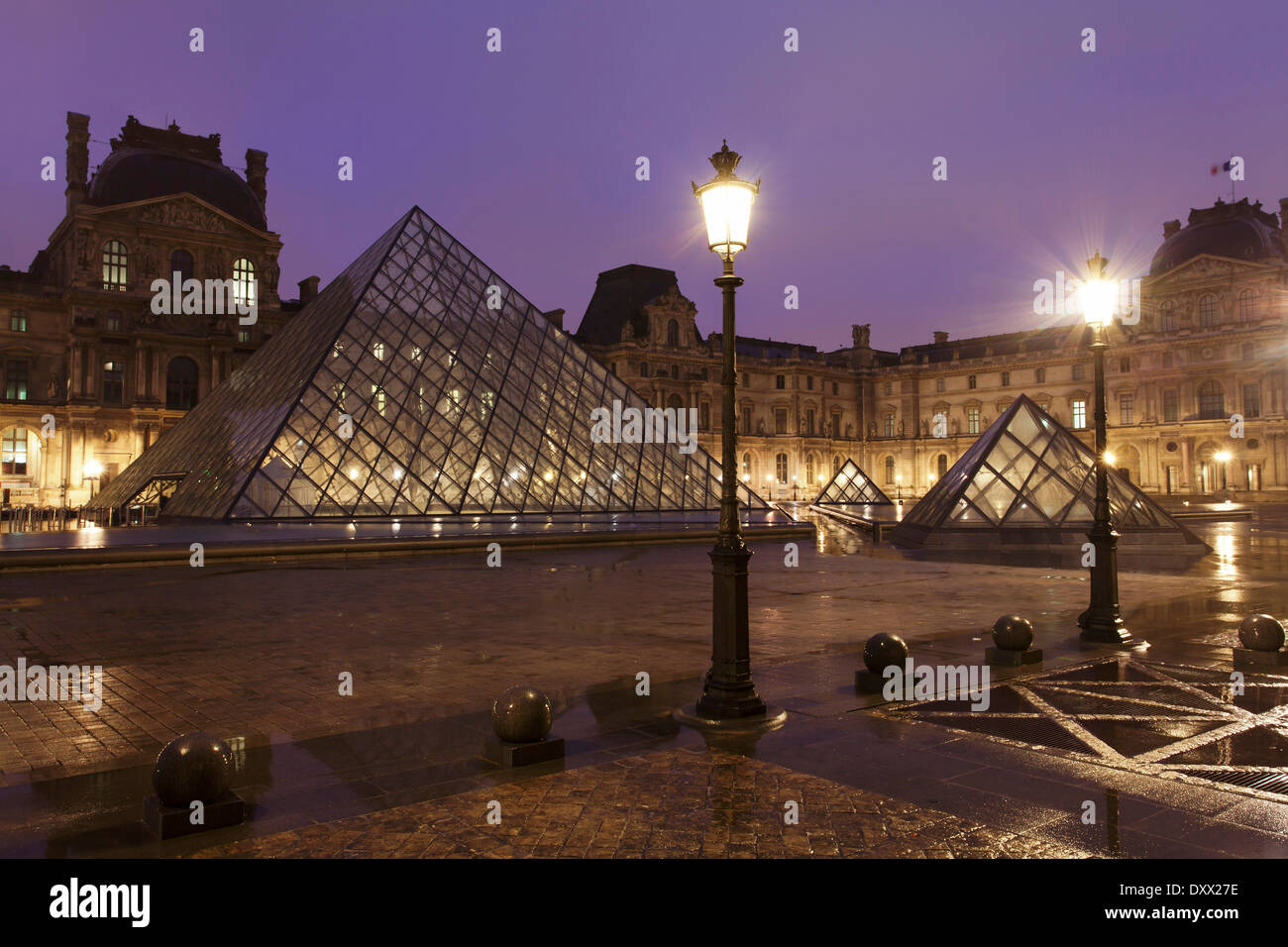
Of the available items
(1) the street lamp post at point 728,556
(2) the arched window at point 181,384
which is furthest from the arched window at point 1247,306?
(1) the street lamp post at point 728,556

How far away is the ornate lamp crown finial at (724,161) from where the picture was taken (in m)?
6.02

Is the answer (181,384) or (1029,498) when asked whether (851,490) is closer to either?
(1029,498)

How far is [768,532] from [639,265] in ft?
151

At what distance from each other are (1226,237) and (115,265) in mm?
65112

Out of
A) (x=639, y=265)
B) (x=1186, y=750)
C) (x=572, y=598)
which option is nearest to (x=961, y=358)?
(x=639, y=265)

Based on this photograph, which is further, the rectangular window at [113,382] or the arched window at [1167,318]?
the arched window at [1167,318]

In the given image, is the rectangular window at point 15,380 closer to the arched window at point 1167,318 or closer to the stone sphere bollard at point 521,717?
the stone sphere bollard at point 521,717

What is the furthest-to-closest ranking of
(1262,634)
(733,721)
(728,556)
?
(1262,634) < (728,556) < (733,721)

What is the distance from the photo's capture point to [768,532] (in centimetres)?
2419

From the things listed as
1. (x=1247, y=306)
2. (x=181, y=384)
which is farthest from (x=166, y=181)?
(x=1247, y=306)

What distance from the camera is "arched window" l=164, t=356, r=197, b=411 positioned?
4615 centimetres

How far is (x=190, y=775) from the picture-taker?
3.80 metres

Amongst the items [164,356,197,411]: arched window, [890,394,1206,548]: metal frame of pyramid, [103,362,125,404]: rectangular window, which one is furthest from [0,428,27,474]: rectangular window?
[890,394,1206,548]: metal frame of pyramid

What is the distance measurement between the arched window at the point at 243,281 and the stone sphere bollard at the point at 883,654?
4829 centimetres
